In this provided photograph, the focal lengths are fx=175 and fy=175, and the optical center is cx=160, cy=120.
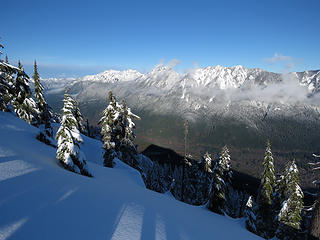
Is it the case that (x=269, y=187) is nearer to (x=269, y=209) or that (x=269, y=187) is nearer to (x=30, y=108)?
(x=269, y=209)

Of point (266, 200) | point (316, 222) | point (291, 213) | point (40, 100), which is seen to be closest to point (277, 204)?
point (266, 200)

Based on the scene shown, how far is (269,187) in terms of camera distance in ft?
82.6

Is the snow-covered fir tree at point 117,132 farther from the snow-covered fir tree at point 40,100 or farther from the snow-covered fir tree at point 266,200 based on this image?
the snow-covered fir tree at point 266,200

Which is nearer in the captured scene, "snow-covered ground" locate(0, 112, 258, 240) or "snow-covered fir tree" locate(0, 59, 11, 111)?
"snow-covered ground" locate(0, 112, 258, 240)

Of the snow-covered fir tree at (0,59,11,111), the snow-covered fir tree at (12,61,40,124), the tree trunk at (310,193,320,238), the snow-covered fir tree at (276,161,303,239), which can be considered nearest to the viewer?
the tree trunk at (310,193,320,238)

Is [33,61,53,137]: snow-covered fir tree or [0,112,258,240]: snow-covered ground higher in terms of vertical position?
[33,61,53,137]: snow-covered fir tree

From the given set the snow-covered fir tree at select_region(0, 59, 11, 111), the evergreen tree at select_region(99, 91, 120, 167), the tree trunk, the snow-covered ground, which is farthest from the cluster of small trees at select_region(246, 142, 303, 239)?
the snow-covered fir tree at select_region(0, 59, 11, 111)

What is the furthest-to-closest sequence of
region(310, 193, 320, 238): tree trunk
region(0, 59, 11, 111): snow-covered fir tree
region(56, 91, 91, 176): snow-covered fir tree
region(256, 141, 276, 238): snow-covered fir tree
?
region(256, 141, 276, 238): snow-covered fir tree → region(0, 59, 11, 111): snow-covered fir tree → region(56, 91, 91, 176): snow-covered fir tree → region(310, 193, 320, 238): tree trunk

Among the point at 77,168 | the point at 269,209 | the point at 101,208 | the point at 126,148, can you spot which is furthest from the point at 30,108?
the point at 269,209

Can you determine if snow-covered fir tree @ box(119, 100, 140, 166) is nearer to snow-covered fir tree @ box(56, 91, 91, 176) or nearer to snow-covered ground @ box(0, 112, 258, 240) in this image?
snow-covered fir tree @ box(56, 91, 91, 176)

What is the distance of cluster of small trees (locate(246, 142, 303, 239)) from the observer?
1886cm

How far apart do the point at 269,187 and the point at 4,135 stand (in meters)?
30.5

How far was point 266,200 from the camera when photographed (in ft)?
83.6

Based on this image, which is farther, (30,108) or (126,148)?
(126,148)
